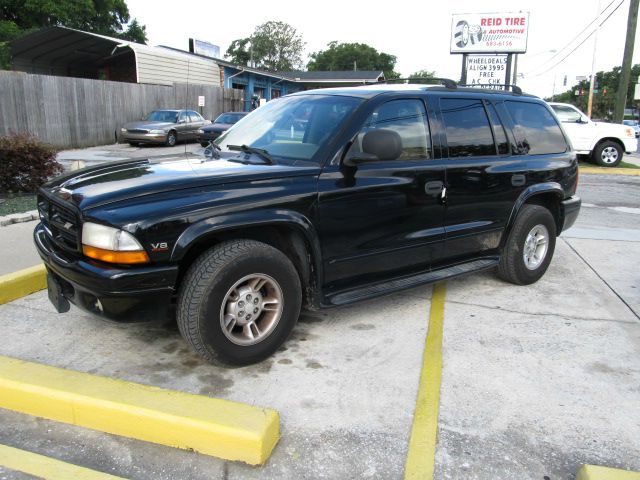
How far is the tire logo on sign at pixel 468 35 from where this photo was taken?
20.5m

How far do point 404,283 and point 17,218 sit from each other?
517cm

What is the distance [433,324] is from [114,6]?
3878 cm

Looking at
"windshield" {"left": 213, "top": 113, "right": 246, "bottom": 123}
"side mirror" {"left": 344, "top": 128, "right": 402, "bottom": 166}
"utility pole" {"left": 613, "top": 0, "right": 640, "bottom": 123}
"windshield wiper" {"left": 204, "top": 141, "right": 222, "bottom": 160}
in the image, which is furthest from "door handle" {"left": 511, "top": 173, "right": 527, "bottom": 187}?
"utility pole" {"left": 613, "top": 0, "right": 640, "bottom": 123}

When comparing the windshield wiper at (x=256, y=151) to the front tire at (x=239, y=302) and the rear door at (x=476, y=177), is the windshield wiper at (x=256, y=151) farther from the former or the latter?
the rear door at (x=476, y=177)

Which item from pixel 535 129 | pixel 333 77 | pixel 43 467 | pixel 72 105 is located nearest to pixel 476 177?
pixel 535 129

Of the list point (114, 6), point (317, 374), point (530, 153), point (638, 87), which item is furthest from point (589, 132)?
point (114, 6)

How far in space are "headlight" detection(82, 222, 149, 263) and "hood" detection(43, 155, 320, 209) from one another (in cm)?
16

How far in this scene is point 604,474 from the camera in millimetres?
2414

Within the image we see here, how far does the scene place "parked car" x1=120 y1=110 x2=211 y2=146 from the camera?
772 inches

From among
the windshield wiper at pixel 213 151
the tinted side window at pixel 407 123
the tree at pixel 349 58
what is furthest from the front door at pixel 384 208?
the tree at pixel 349 58

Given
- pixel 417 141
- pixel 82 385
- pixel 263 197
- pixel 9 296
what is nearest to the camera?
pixel 82 385

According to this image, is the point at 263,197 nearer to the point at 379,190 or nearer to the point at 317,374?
the point at 379,190

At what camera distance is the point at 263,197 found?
10.9ft

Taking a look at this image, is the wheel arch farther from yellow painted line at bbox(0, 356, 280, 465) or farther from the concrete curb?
the concrete curb
